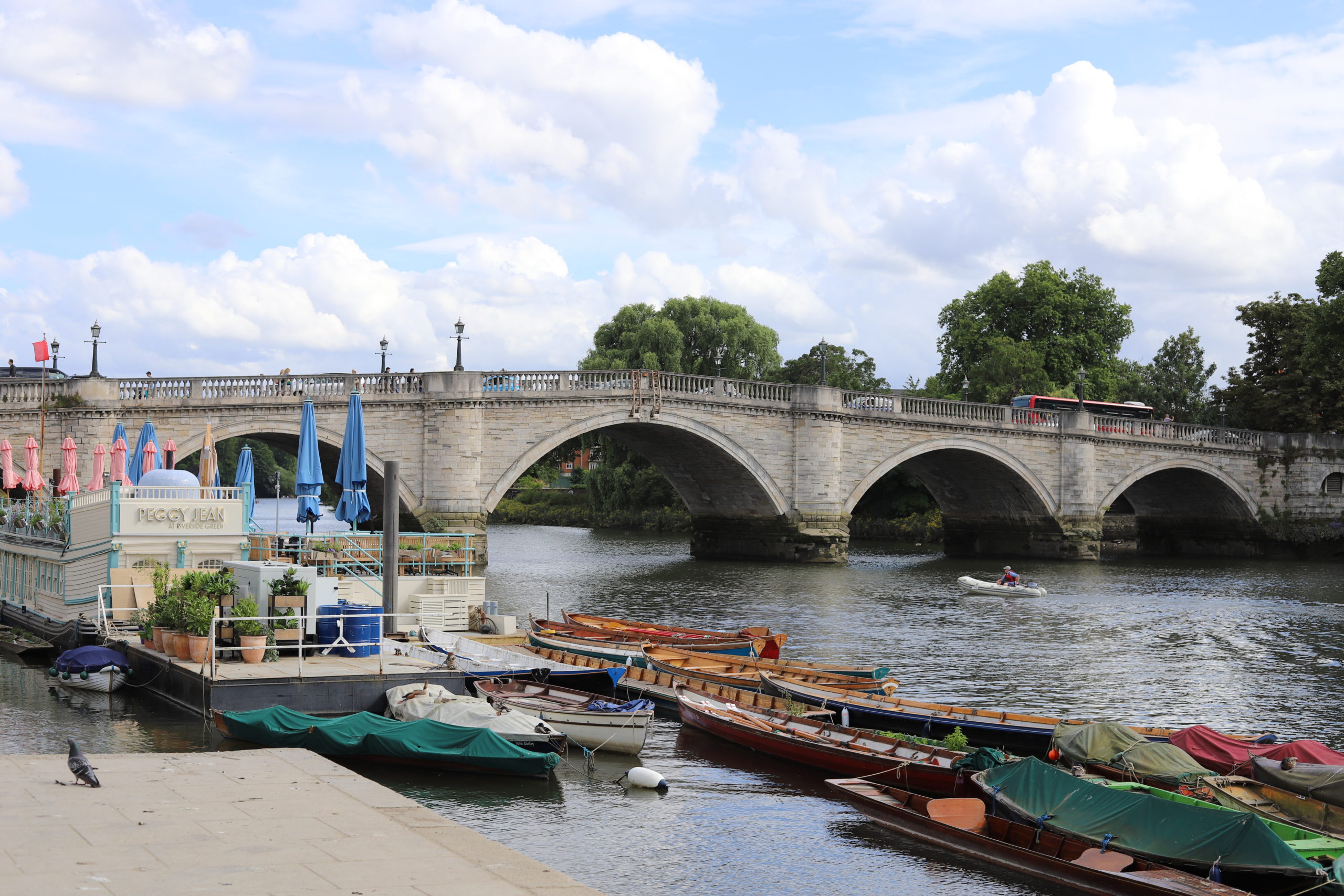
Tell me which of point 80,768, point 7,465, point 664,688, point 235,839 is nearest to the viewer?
point 235,839

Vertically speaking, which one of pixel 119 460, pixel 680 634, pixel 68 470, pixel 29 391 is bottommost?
pixel 680 634

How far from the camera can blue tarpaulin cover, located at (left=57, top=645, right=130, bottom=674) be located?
65.1 ft

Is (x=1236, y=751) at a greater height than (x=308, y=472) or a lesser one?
lesser

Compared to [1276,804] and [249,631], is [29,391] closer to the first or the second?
[249,631]

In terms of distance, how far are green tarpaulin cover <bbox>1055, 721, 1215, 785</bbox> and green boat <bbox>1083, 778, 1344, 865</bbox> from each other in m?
0.97

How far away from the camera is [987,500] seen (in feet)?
202

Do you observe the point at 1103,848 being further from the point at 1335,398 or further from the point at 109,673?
the point at 1335,398

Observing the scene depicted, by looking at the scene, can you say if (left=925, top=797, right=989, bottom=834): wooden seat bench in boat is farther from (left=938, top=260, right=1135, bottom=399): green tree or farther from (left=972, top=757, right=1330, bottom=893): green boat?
(left=938, top=260, right=1135, bottom=399): green tree

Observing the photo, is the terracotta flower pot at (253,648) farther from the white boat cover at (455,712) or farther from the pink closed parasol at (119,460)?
the pink closed parasol at (119,460)

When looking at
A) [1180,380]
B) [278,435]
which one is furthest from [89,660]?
[1180,380]

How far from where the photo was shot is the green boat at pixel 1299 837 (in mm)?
11648

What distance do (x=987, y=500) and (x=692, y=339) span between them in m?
19.9

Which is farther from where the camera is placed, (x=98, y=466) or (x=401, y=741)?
(x=98, y=466)

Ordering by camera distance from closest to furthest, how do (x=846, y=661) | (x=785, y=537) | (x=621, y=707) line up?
(x=621, y=707) → (x=846, y=661) → (x=785, y=537)
